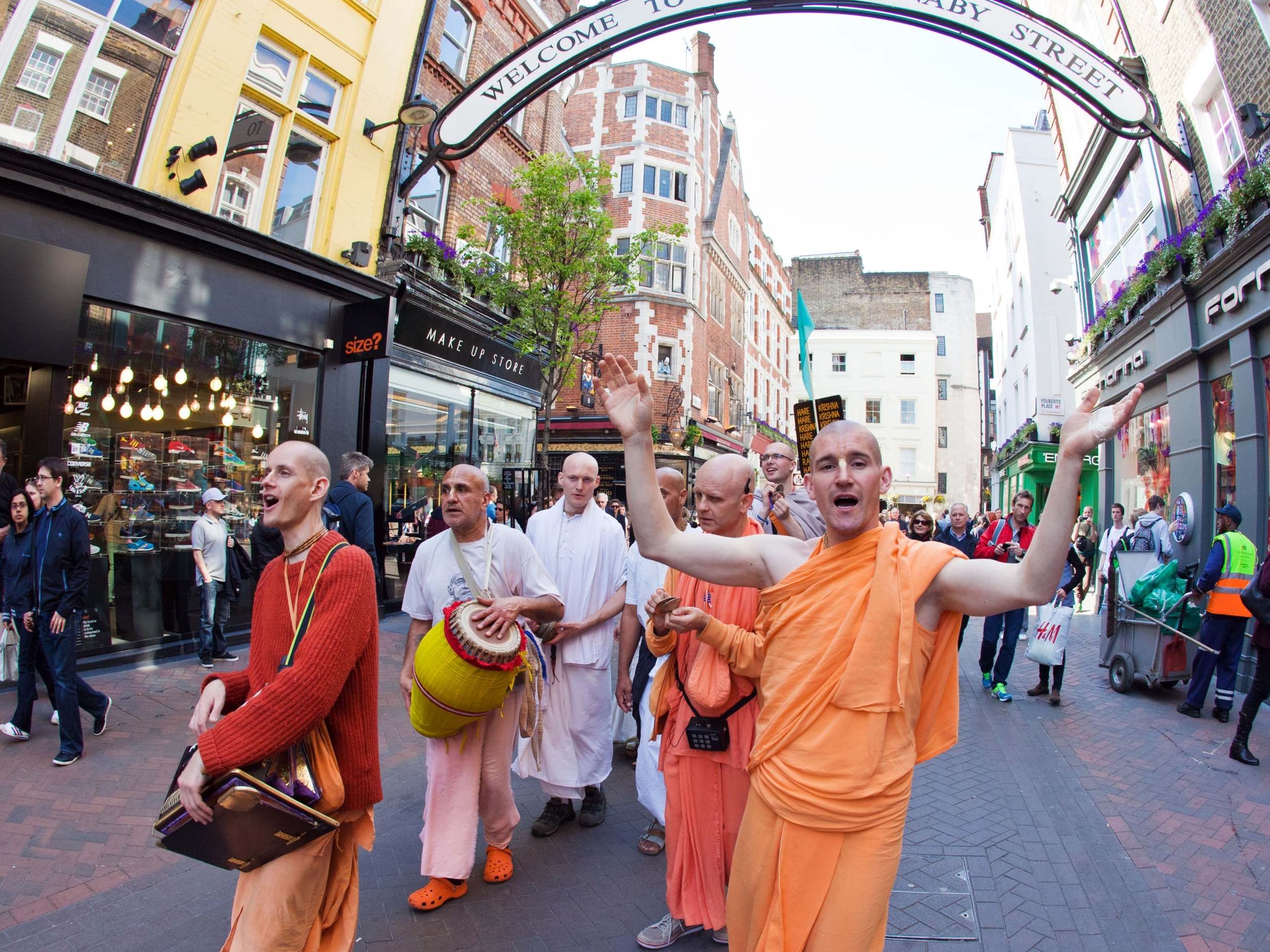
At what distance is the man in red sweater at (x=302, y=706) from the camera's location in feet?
6.60

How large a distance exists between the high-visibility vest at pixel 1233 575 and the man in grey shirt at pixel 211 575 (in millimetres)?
9955

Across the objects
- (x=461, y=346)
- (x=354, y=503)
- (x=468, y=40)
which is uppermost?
(x=468, y=40)

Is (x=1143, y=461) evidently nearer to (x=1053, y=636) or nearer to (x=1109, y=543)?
(x=1109, y=543)

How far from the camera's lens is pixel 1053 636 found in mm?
7328

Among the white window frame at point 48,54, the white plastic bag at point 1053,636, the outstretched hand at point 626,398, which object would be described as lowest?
the white plastic bag at point 1053,636

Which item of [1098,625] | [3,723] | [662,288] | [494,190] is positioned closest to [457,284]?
[494,190]

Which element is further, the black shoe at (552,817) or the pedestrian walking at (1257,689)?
the pedestrian walking at (1257,689)

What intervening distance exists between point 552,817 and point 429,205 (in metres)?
11.6

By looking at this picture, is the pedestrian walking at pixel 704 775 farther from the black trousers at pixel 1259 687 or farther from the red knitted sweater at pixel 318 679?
the black trousers at pixel 1259 687

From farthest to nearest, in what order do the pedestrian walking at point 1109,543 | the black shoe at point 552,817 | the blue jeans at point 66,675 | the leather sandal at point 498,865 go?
the pedestrian walking at point 1109,543 → the blue jeans at point 66,675 → the black shoe at point 552,817 → the leather sandal at point 498,865

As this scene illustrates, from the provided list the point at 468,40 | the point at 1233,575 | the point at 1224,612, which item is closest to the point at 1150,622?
the point at 1224,612

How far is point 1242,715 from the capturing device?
5.63 meters

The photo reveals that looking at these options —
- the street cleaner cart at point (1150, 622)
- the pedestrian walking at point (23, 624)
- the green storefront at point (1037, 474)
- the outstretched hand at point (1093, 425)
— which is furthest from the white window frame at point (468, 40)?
the green storefront at point (1037, 474)

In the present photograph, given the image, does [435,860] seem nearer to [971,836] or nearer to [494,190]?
[971,836]
